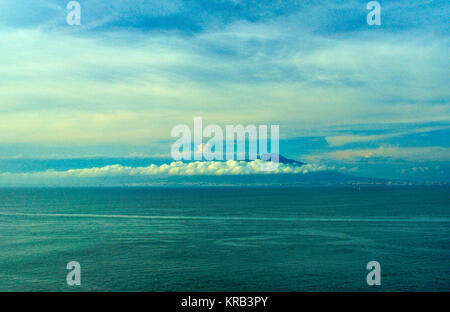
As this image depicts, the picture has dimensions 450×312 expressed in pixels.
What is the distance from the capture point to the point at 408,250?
6062 centimetres

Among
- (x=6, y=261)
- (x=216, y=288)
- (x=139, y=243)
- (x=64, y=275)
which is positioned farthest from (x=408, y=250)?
(x=6, y=261)

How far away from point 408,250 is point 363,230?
24207 mm

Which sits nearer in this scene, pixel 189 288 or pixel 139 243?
pixel 189 288

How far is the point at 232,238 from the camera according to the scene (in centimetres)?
7412

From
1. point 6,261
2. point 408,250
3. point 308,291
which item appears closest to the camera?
point 308,291

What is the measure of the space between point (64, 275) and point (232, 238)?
32958mm

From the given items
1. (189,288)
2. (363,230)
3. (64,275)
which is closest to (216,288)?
(189,288)

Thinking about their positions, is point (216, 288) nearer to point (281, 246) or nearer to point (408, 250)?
point (281, 246)

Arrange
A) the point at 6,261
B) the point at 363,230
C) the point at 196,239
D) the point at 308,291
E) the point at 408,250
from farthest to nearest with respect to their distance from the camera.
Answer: the point at 363,230 < the point at 196,239 < the point at 408,250 < the point at 6,261 < the point at 308,291
